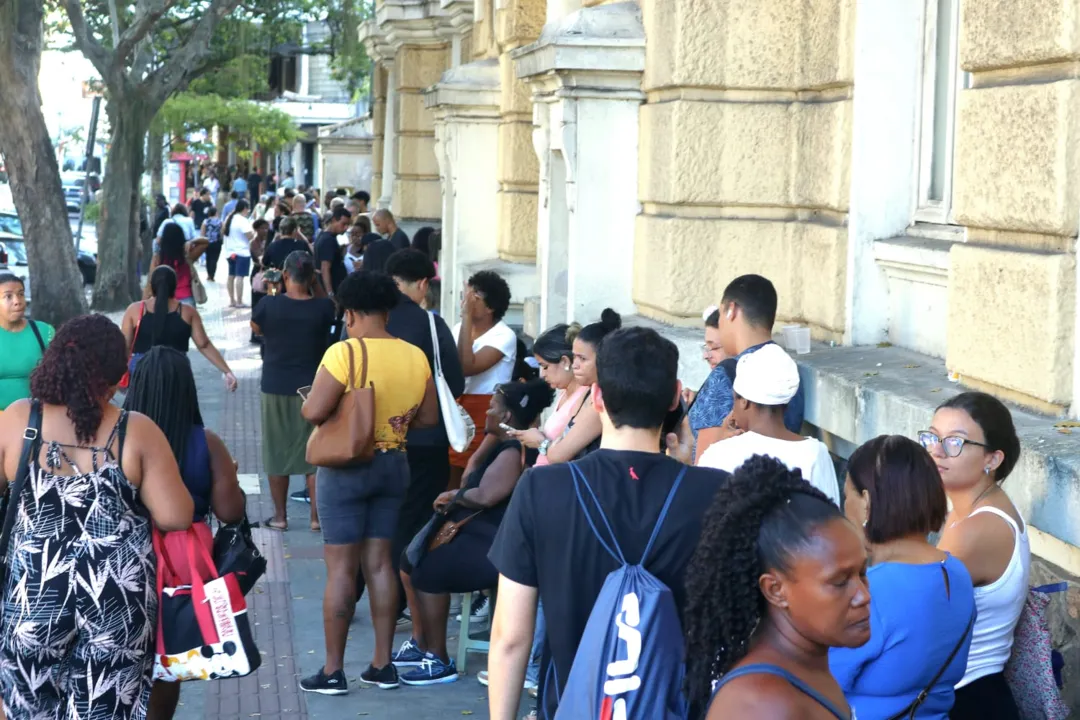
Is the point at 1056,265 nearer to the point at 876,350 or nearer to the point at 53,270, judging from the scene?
the point at 876,350

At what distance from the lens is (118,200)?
73.5ft

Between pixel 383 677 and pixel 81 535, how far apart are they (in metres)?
2.48

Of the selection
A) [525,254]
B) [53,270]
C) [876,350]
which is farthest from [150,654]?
[53,270]

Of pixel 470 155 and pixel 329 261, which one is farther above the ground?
pixel 470 155

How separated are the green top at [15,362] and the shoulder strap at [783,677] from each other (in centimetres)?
567

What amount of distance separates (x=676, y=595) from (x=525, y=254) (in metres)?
9.33

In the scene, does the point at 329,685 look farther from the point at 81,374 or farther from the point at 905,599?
the point at 905,599

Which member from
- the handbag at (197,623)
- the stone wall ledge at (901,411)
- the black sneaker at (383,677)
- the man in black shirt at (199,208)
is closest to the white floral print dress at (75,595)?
the handbag at (197,623)

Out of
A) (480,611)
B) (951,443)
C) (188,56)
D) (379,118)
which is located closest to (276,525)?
(480,611)

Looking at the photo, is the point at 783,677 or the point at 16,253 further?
the point at 16,253

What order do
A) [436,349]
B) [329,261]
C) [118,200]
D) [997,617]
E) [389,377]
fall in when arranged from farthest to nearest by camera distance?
[118,200] < [329,261] < [436,349] < [389,377] < [997,617]

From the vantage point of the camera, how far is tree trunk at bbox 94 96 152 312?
22203 mm

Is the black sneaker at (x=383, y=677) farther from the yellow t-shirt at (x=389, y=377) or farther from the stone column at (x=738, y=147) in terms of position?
the stone column at (x=738, y=147)

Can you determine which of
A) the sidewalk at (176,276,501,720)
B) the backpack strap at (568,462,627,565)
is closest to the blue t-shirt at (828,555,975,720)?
the backpack strap at (568,462,627,565)
